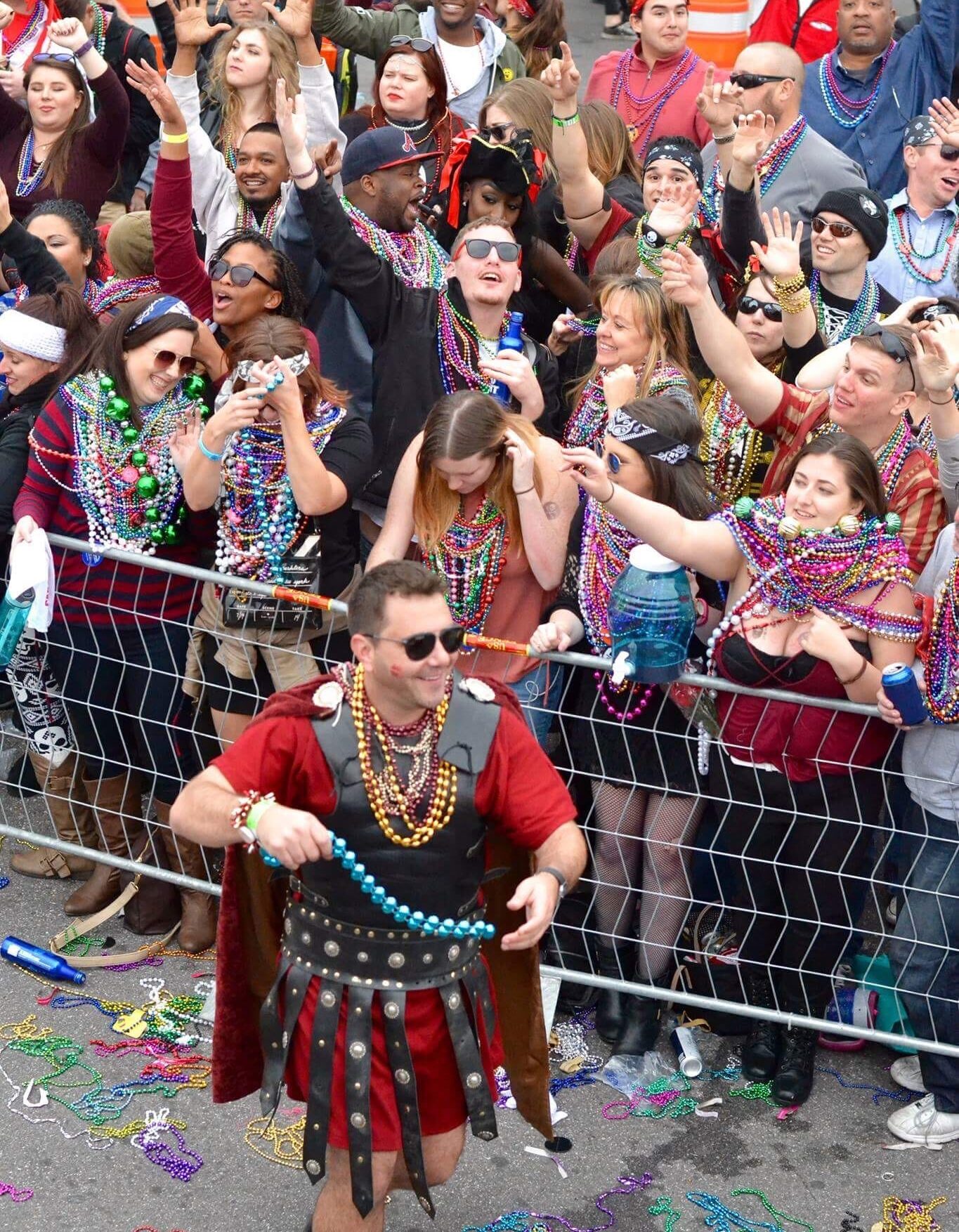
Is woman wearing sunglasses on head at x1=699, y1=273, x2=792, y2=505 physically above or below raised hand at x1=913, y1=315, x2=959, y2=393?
below

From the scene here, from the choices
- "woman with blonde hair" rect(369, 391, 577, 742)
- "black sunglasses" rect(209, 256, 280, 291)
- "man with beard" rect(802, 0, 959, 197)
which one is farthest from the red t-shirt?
"man with beard" rect(802, 0, 959, 197)

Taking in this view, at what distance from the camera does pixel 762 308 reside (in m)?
5.38

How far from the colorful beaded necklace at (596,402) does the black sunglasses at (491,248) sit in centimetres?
49

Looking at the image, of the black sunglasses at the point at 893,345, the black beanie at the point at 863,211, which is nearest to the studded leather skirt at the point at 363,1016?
the black sunglasses at the point at 893,345

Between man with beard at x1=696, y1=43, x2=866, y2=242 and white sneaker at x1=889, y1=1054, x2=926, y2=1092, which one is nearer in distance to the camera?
white sneaker at x1=889, y1=1054, x2=926, y2=1092

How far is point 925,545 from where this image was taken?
15.7 feet

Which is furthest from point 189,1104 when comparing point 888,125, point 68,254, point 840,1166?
point 888,125

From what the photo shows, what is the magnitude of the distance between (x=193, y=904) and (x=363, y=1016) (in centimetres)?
189

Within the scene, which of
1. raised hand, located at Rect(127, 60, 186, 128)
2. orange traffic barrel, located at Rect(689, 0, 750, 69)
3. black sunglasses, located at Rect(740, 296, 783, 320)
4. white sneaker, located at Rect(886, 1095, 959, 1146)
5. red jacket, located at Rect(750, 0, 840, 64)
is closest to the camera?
white sneaker, located at Rect(886, 1095, 959, 1146)

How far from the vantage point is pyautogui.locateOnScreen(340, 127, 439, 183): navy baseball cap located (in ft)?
19.8

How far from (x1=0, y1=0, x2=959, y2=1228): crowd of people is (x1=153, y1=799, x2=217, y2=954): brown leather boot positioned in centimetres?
2

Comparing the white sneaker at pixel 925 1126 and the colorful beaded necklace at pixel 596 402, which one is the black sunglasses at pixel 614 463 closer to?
the colorful beaded necklace at pixel 596 402

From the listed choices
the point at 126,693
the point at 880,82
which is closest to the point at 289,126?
the point at 126,693

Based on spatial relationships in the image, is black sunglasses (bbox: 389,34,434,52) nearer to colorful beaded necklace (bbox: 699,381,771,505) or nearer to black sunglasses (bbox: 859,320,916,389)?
colorful beaded necklace (bbox: 699,381,771,505)
